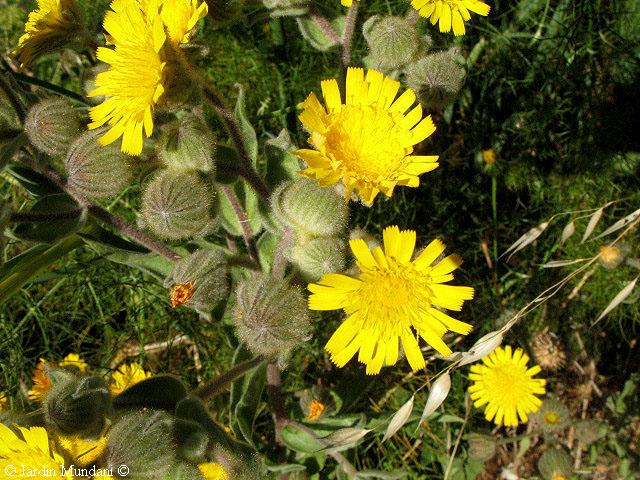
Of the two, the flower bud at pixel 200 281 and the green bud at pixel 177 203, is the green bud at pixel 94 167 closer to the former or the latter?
the green bud at pixel 177 203

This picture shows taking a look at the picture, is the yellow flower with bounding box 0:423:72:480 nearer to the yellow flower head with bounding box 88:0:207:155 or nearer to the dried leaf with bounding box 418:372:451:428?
the yellow flower head with bounding box 88:0:207:155

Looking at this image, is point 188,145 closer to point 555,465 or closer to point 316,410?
point 316,410

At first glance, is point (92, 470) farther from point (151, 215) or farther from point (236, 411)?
point (151, 215)

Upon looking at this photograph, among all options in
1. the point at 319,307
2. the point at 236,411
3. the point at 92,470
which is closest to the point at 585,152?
the point at 319,307

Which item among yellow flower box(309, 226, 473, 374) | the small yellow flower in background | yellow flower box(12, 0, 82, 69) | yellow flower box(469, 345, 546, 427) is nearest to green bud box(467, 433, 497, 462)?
yellow flower box(469, 345, 546, 427)

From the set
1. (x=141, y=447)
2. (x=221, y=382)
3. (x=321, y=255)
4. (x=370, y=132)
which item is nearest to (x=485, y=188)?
(x=370, y=132)

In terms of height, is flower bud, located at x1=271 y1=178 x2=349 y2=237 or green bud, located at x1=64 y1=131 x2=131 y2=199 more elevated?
green bud, located at x1=64 y1=131 x2=131 y2=199
